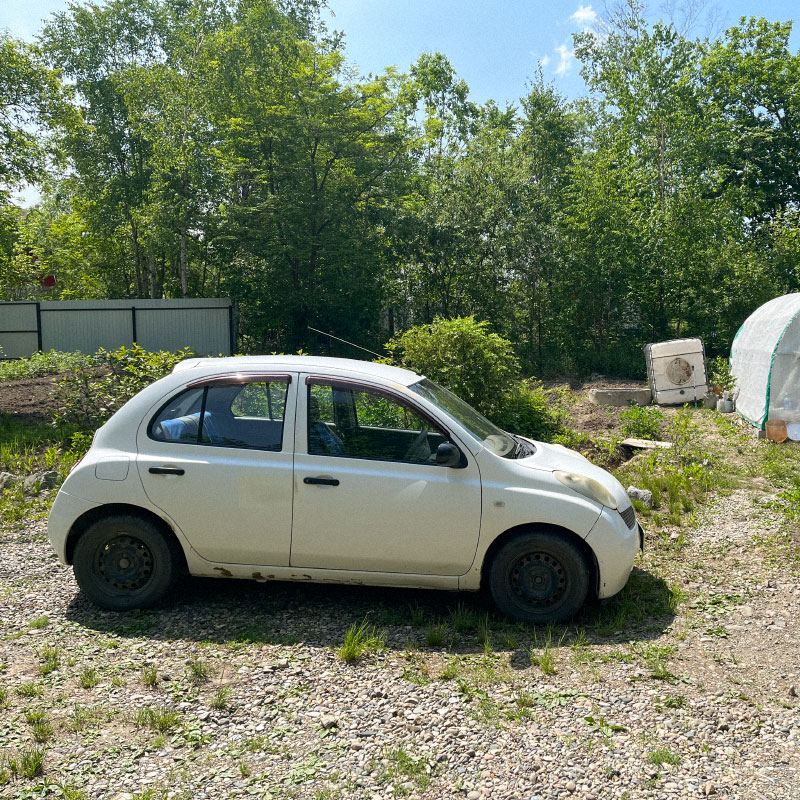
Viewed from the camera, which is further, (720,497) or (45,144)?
(45,144)

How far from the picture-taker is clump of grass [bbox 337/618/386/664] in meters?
4.30

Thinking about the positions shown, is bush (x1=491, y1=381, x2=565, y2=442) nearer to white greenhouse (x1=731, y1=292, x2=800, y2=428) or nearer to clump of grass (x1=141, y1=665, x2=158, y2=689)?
white greenhouse (x1=731, y1=292, x2=800, y2=428)

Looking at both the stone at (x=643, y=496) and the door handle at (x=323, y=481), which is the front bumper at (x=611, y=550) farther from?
the stone at (x=643, y=496)

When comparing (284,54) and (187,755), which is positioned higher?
(284,54)

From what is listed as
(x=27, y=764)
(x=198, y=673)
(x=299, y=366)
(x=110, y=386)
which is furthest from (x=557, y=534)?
(x=110, y=386)

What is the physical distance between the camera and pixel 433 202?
21094mm

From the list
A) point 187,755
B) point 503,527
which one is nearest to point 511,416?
point 503,527

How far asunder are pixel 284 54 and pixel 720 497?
21.2 metres

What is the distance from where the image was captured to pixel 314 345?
69.1 ft

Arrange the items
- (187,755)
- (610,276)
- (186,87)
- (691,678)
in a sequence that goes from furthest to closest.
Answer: (186,87)
(610,276)
(691,678)
(187,755)

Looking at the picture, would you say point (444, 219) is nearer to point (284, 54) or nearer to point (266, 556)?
point (284, 54)

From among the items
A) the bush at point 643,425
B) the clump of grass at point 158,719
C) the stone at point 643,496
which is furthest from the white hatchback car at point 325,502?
the bush at point 643,425

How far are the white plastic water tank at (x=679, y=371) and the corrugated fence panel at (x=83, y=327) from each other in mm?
16807

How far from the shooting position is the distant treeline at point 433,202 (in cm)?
1925
